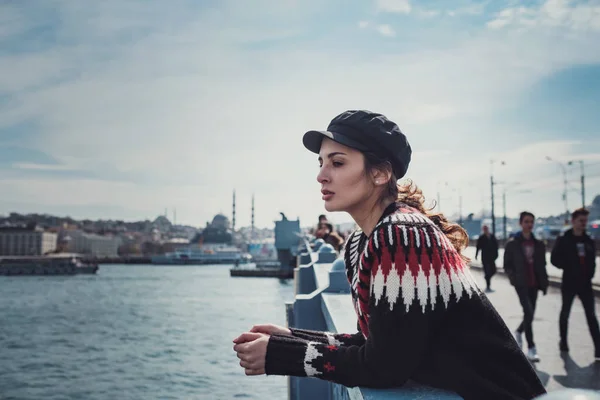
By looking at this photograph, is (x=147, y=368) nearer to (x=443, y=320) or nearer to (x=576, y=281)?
(x=576, y=281)

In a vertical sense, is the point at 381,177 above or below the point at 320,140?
below

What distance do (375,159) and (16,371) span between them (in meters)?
24.0

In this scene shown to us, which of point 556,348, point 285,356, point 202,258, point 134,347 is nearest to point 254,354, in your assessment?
point 285,356

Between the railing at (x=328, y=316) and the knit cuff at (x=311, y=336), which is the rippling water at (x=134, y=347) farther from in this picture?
the knit cuff at (x=311, y=336)

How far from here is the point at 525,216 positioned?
712cm

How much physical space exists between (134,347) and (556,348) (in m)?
21.8

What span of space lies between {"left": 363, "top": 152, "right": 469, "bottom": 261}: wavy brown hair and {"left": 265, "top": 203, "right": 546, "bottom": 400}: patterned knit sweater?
0.24 meters

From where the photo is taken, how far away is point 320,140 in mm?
1907

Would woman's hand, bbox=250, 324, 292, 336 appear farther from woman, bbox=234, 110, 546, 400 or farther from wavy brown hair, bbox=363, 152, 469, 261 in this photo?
wavy brown hair, bbox=363, 152, 469, 261

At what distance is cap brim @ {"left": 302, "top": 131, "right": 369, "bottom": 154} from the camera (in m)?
1.77

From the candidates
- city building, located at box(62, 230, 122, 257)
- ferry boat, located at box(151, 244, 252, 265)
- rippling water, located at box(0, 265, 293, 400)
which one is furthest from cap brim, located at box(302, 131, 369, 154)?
city building, located at box(62, 230, 122, 257)

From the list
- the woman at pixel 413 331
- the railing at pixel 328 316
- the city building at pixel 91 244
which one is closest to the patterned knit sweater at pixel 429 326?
the woman at pixel 413 331

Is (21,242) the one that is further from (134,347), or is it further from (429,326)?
(429,326)

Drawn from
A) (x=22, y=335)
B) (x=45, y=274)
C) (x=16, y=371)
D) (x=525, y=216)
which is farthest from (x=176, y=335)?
(x=45, y=274)
